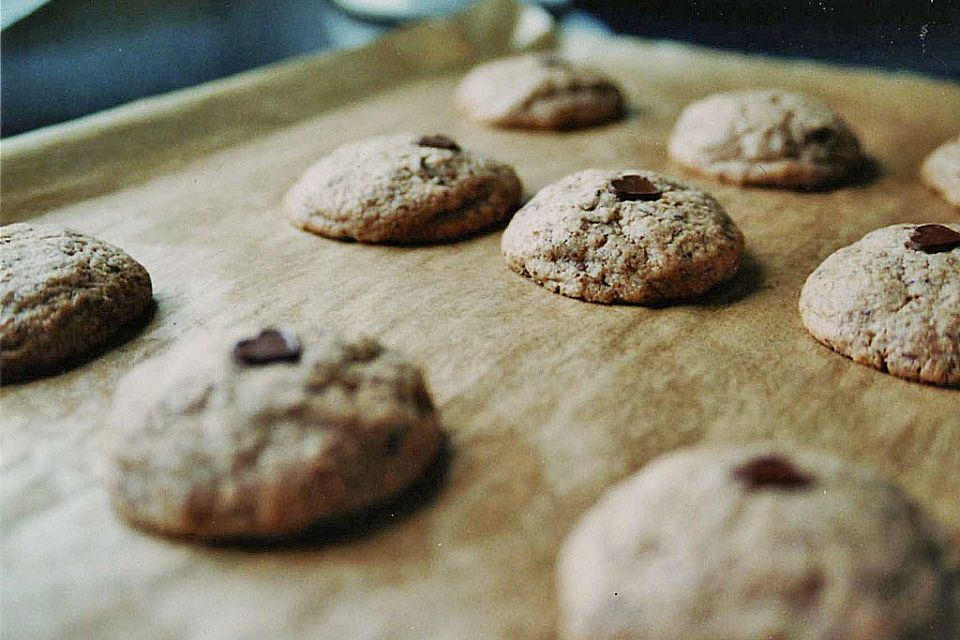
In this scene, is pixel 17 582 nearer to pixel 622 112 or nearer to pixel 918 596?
pixel 918 596

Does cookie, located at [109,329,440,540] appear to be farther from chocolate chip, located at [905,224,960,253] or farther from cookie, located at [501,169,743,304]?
chocolate chip, located at [905,224,960,253]

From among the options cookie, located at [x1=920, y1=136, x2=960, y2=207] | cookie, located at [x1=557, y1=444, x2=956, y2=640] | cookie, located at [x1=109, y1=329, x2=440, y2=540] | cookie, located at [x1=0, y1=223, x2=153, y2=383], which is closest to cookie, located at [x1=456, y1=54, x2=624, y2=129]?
cookie, located at [x1=920, y1=136, x2=960, y2=207]

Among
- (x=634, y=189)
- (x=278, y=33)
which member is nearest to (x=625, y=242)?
(x=634, y=189)

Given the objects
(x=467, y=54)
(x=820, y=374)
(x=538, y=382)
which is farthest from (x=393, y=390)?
(x=467, y=54)

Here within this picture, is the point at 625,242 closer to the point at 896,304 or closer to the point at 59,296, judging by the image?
the point at 896,304

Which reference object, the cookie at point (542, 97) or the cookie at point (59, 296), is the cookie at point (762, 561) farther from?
the cookie at point (542, 97)

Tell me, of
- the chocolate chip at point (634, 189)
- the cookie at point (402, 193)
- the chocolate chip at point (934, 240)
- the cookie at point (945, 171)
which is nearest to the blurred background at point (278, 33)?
the cookie at point (945, 171)
